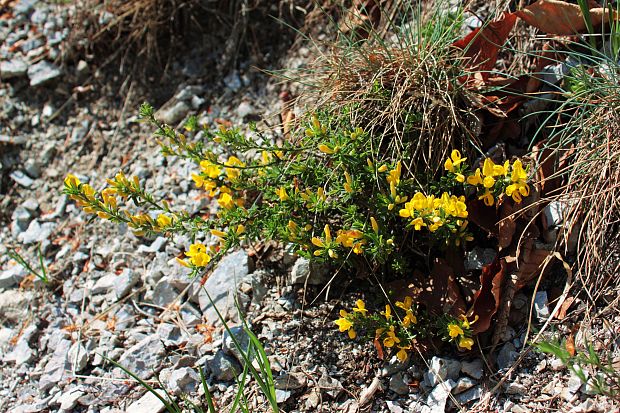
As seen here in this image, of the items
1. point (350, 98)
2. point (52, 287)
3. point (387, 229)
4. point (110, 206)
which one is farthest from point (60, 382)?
point (350, 98)

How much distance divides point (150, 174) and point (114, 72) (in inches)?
32.0

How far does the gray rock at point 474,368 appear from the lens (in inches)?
91.5

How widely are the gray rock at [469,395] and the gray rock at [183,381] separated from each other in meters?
0.95

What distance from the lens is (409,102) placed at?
2590 mm

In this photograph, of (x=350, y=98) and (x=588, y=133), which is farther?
(x=350, y=98)

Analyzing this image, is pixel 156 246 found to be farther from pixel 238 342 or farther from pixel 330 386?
pixel 330 386

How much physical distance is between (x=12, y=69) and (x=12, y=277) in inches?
53.0

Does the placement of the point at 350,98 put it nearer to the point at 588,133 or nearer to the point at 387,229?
the point at 387,229

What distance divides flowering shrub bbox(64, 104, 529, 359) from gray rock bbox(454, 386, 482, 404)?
18 cm

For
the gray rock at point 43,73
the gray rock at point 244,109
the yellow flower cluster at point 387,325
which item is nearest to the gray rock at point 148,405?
the yellow flower cluster at point 387,325

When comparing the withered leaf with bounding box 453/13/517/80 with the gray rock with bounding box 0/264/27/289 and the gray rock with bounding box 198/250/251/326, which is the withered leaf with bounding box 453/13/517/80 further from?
the gray rock with bounding box 0/264/27/289

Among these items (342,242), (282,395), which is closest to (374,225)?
(342,242)

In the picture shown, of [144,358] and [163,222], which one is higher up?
[163,222]

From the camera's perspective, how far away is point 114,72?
12.8 ft
